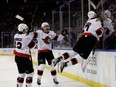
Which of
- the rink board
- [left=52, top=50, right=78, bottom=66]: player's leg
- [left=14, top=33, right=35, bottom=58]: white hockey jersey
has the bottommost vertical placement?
the rink board

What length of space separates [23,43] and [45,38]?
120 cm

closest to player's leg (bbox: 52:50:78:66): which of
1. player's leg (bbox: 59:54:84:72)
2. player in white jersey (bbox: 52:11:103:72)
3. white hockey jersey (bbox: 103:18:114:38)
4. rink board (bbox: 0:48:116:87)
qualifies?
player in white jersey (bbox: 52:11:103:72)

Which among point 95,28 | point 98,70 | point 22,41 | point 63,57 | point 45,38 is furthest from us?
point 45,38

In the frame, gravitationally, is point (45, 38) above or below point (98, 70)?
above

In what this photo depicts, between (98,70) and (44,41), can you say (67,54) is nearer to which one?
(98,70)

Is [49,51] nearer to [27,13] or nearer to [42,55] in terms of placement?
[42,55]

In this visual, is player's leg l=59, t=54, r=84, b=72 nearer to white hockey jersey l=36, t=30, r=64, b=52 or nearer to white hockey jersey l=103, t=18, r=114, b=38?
white hockey jersey l=103, t=18, r=114, b=38

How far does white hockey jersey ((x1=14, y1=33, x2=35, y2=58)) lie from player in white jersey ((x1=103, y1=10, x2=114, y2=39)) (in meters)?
1.49

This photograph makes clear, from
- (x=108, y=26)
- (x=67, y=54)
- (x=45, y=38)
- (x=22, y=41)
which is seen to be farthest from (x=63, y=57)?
(x=108, y=26)

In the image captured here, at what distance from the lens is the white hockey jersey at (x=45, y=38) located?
6402 millimetres

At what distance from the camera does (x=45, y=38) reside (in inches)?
254

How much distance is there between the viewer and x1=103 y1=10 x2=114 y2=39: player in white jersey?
5.86 m

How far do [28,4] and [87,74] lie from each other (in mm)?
13704

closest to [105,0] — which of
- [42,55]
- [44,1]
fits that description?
[42,55]
